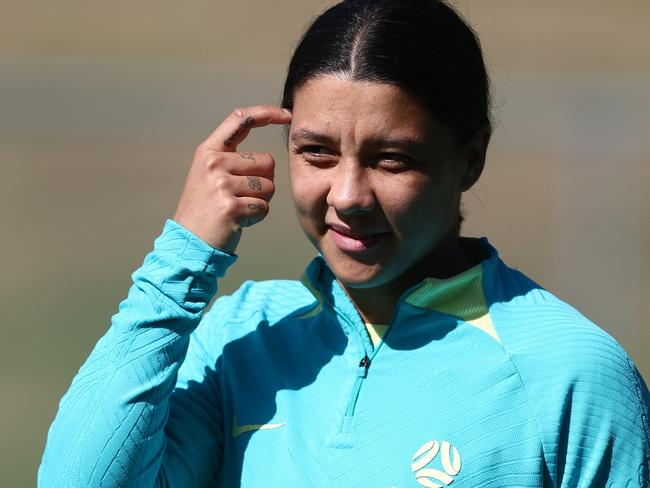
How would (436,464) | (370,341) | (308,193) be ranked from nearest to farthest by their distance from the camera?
(436,464), (308,193), (370,341)

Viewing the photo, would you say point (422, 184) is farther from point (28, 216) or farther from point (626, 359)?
point (28, 216)

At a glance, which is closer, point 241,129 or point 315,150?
point 315,150

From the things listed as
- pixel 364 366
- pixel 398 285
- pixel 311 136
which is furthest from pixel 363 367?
Answer: pixel 311 136

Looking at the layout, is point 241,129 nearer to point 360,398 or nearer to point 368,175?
point 368,175

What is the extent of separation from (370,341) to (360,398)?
4.9 inches

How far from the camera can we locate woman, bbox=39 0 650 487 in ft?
5.45

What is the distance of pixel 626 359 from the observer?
1712mm

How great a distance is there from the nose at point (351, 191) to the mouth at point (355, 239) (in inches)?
1.7

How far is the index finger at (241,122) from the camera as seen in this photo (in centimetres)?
190

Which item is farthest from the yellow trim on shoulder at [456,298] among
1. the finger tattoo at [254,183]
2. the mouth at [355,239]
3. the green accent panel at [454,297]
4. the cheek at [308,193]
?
the finger tattoo at [254,183]

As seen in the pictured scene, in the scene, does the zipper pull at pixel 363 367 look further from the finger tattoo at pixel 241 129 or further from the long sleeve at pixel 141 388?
the finger tattoo at pixel 241 129

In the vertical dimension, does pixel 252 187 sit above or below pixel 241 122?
below

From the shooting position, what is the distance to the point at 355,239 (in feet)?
5.79

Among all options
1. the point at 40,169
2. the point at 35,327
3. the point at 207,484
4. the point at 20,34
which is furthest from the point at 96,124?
the point at 207,484
